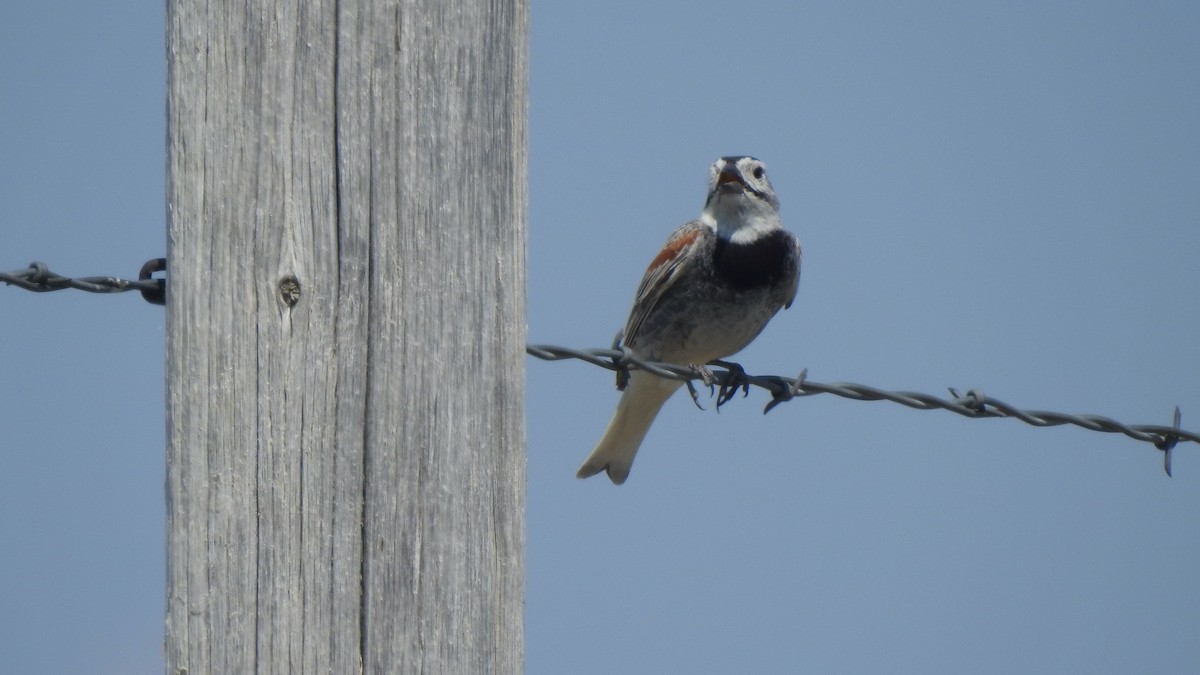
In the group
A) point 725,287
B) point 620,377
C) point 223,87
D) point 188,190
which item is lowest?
point 620,377

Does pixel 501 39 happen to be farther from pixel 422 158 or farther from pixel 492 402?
pixel 492 402

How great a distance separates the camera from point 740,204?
7.38 meters

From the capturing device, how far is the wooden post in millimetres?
2133

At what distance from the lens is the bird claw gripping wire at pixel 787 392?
4.79 metres

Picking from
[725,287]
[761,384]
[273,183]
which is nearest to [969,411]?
[761,384]

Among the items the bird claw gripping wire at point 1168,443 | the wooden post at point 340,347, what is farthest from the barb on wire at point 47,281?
the bird claw gripping wire at point 1168,443

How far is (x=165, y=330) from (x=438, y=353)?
1.44ft

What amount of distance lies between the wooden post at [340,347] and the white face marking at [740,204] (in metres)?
5.06

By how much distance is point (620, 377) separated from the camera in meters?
7.31

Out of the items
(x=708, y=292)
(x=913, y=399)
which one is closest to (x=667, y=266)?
(x=708, y=292)

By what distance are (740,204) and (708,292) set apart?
1.76ft

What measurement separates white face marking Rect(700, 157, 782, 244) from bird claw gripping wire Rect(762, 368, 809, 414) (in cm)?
222

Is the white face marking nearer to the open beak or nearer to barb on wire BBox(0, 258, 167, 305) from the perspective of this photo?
the open beak

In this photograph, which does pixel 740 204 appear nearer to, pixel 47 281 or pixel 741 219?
pixel 741 219
